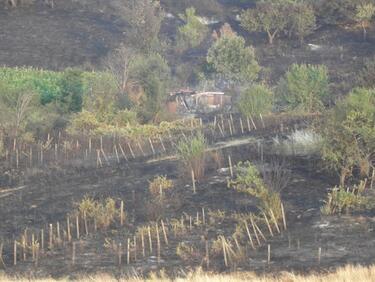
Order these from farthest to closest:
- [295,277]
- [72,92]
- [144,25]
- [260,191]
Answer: [144,25], [72,92], [260,191], [295,277]

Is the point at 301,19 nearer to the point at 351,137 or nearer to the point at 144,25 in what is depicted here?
the point at 144,25

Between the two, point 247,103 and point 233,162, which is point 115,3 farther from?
point 233,162

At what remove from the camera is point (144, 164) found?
28.9 m

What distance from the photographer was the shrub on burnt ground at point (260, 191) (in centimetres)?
2020

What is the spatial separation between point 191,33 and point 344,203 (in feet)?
165

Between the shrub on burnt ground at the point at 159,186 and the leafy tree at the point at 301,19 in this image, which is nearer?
the shrub on burnt ground at the point at 159,186

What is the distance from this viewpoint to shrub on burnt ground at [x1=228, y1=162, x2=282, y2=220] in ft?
66.3

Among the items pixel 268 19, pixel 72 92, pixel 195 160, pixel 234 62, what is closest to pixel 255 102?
pixel 72 92

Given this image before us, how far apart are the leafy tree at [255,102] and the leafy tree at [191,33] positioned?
2834 cm

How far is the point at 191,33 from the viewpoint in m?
68.7

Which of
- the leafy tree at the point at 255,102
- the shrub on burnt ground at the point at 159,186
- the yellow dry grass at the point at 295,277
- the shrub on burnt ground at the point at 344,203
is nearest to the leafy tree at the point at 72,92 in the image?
the leafy tree at the point at 255,102

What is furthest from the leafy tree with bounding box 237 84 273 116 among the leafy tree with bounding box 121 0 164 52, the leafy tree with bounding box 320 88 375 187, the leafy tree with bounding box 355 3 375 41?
the leafy tree with bounding box 355 3 375 41

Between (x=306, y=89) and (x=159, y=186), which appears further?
(x=306, y=89)

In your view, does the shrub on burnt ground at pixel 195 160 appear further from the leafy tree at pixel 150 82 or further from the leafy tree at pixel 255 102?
the leafy tree at pixel 150 82
